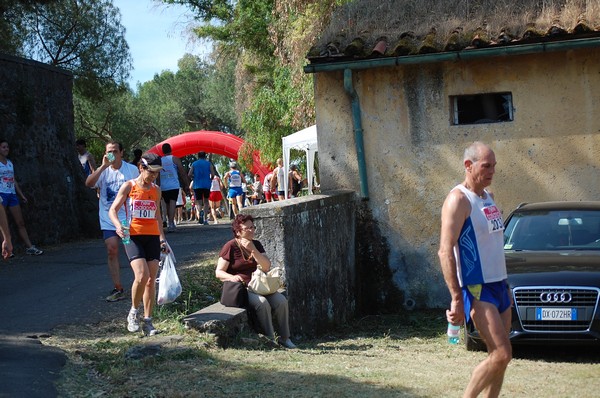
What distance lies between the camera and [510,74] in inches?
523

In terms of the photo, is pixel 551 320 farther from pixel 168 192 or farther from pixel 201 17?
pixel 201 17

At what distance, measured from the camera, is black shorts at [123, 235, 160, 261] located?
30.3ft

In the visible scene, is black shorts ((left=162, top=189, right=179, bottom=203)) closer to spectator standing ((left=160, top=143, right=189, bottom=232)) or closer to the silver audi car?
spectator standing ((left=160, top=143, right=189, bottom=232))

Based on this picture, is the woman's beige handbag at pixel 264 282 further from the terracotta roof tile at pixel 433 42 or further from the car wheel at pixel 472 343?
the terracotta roof tile at pixel 433 42

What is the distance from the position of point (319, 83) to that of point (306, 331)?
4.29 meters

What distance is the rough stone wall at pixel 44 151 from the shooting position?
17922mm

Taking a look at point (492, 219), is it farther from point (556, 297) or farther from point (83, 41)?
point (83, 41)

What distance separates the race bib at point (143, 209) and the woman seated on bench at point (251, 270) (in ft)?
3.00

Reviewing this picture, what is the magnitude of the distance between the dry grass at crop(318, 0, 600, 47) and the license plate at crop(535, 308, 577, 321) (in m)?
A: 4.73

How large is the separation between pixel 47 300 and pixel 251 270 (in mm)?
2838

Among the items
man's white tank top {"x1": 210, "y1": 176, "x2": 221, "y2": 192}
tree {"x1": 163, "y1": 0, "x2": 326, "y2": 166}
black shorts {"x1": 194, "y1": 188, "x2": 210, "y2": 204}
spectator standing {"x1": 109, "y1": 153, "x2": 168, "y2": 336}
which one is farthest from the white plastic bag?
man's white tank top {"x1": 210, "y1": 176, "x2": 221, "y2": 192}

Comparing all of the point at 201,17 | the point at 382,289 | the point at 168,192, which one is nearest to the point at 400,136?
the point at 382,289

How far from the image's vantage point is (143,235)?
9297 millimetres

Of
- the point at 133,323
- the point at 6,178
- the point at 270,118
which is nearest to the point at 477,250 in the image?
the point at 133,323
